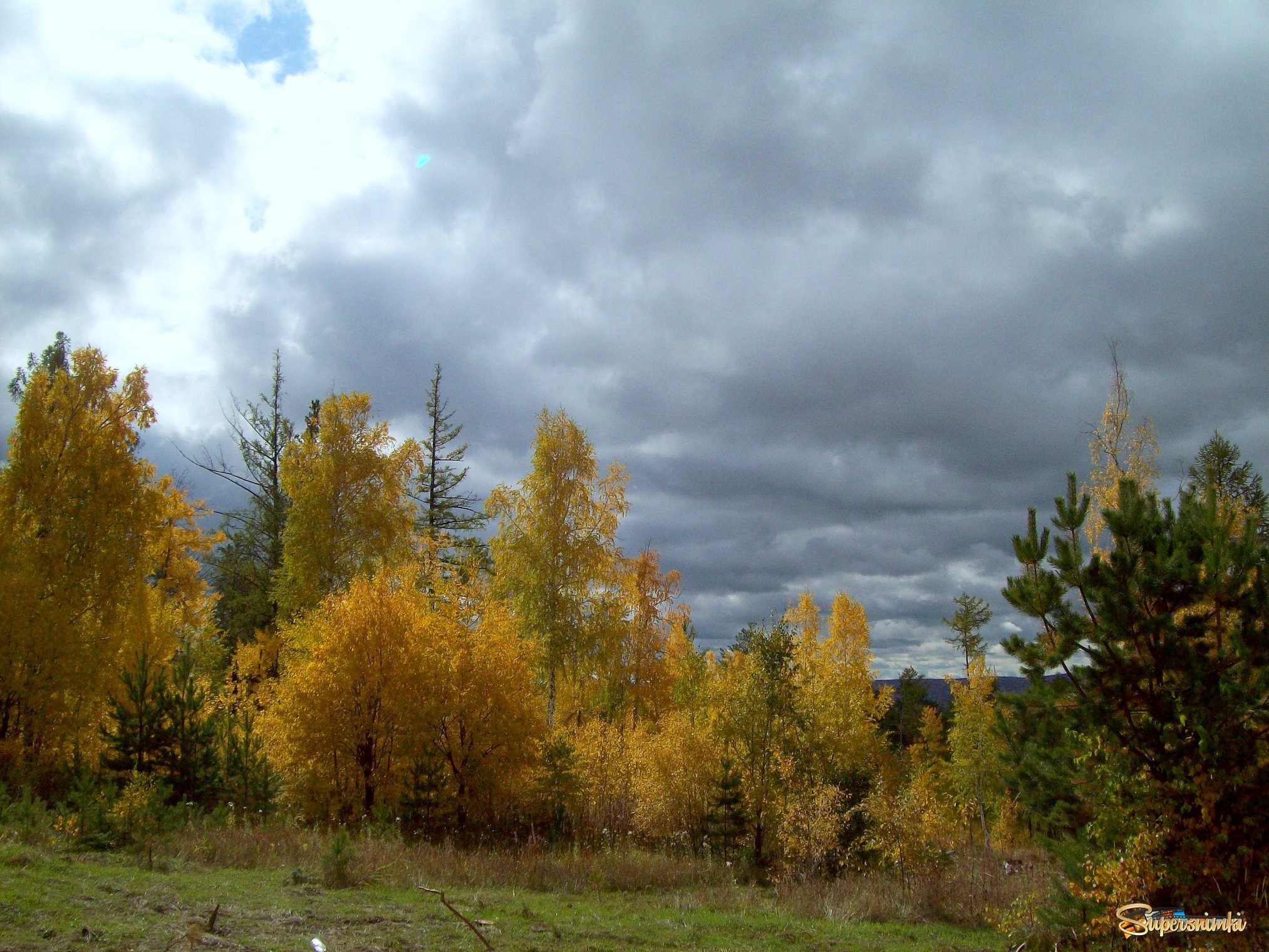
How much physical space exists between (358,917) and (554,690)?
14520 mm

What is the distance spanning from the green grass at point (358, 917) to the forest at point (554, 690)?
5.86 feet

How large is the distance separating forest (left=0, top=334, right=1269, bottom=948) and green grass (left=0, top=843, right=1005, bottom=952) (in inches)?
70.3

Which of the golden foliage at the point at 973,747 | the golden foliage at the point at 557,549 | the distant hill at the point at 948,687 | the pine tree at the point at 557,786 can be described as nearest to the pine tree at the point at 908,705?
the distant hill at the point at 948,687

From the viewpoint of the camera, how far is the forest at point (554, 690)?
7.80 meters

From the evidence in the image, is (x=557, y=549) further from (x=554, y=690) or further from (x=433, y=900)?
(x=433, y=900)

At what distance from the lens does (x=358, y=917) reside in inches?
350

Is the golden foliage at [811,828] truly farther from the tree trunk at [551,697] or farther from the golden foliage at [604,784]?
the tree trunk at [551,697]

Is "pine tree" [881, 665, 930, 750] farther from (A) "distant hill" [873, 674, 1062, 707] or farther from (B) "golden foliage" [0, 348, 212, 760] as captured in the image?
(B) "golden foliage" [0, 348, 212, 760]

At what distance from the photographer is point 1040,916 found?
29.8 feet

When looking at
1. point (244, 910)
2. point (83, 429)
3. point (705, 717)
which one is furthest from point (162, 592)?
point (244, 910)

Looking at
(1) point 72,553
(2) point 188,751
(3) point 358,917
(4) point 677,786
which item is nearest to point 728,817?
(4) point 677,786

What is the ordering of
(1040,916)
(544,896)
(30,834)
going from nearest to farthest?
(1040,916)
(30,834)
(544,896)

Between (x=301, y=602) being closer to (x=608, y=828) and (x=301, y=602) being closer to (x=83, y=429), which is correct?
(x=83, y=429)

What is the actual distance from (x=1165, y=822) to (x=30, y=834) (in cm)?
1322
